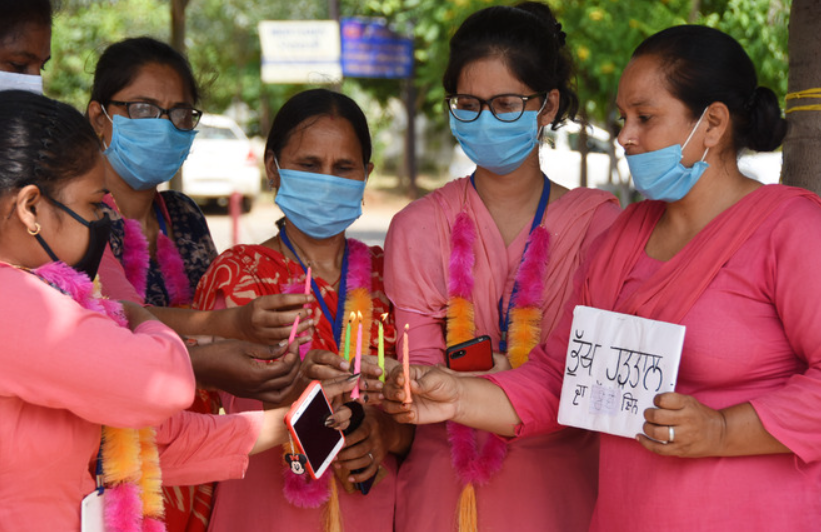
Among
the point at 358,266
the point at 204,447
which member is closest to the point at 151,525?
the point at 204,447

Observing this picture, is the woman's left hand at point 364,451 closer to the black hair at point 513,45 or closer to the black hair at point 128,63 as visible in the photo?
the black hair at point 513,45

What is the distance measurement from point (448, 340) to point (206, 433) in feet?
2.94

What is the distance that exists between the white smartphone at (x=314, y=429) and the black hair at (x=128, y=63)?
5.86ft

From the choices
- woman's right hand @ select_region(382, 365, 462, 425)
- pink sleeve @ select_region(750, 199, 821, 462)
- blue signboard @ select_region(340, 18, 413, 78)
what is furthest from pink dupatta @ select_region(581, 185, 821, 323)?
blue signboard @ select_region(340, 18, 413, 78)

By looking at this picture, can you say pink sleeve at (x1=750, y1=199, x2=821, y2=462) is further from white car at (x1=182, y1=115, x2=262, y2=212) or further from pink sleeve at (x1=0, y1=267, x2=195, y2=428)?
white car at (x1=182, y1=115, x2=262, y2=212)

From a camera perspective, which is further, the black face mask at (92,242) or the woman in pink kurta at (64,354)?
the black face mask at (92,242)

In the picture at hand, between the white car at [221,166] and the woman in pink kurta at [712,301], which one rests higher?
the woman in pink kurta at [712,301]

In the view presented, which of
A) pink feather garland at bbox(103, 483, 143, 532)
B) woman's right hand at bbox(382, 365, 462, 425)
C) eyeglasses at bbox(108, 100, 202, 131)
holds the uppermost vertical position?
eyeglasses at bbox(108, 100, 202, 131)

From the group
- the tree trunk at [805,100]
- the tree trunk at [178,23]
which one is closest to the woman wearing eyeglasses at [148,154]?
the tree trunk at [805,100]

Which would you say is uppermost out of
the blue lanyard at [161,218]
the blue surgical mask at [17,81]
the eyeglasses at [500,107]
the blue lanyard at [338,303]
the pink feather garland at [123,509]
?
the blue surgical mask at [17,81]

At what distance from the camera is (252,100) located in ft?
92.0

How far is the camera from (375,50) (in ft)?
58.1

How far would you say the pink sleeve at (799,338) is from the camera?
82.7 inches

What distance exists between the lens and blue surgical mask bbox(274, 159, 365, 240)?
3.15 meters
